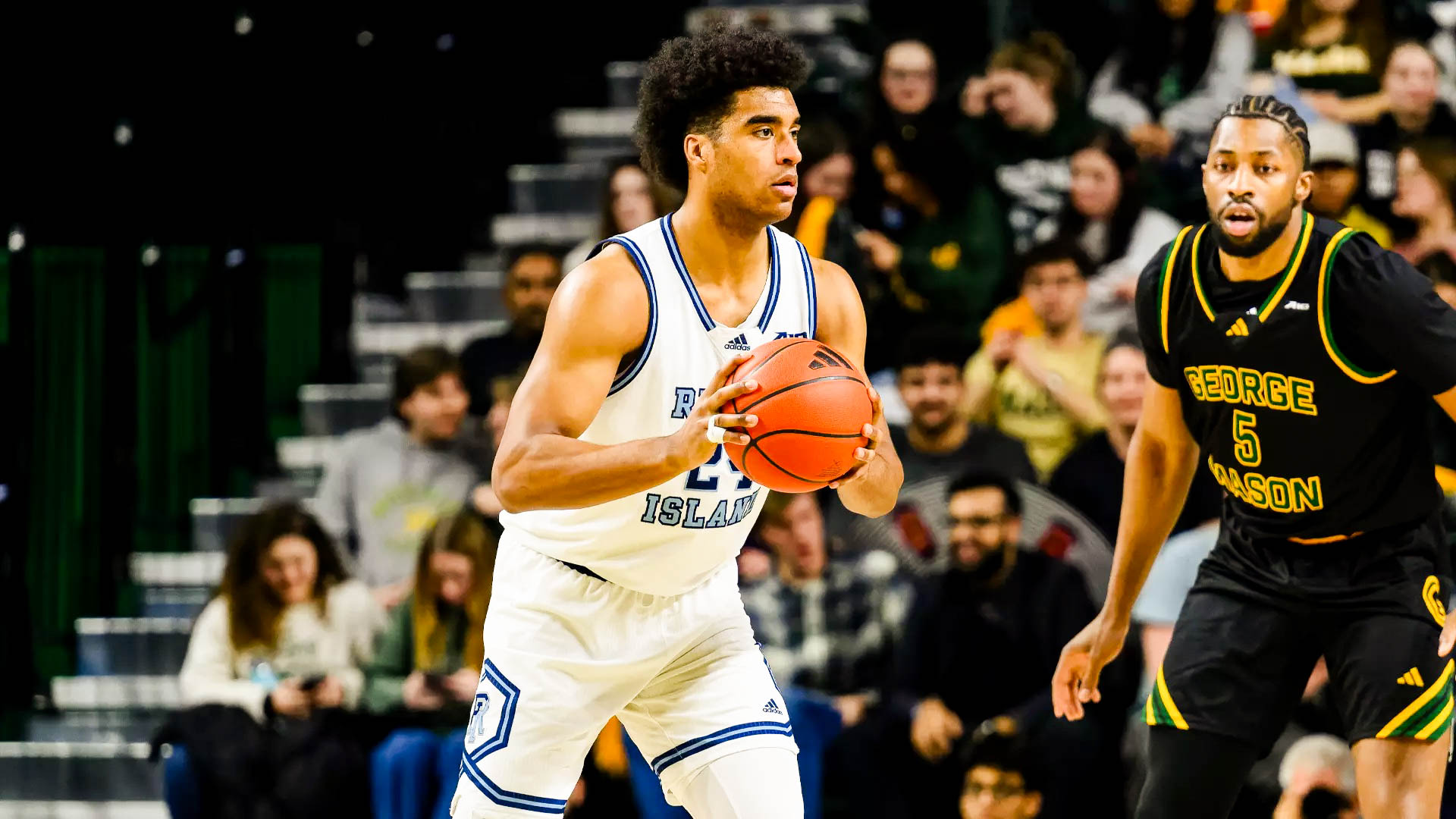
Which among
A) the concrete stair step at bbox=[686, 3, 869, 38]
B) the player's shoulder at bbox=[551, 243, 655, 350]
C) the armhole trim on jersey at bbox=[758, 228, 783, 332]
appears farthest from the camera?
the concrete stair step at bbox=[686, 3, 869, 38]

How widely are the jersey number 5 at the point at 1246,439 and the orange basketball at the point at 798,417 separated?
98cm

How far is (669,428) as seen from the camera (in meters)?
3.90

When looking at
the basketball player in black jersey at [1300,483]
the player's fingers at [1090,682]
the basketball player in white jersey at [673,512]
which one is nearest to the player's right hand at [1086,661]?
the player's fingers at [1090,682]

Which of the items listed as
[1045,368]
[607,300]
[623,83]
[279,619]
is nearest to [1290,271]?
[607,300]

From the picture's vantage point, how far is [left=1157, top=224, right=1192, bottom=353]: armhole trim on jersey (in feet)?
14.3

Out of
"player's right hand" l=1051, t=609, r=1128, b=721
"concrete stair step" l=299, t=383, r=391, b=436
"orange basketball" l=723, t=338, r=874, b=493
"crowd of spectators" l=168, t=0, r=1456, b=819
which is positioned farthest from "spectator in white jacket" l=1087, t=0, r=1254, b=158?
"orange basketball" l=723, t=338, r=874, b=493

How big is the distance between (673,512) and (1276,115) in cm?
149

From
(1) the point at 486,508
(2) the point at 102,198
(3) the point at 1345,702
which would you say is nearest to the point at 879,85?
(1) the point at 486,508

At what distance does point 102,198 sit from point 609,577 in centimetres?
506

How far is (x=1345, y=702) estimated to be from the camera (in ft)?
13.7

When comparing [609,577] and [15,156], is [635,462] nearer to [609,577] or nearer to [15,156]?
[609,577]

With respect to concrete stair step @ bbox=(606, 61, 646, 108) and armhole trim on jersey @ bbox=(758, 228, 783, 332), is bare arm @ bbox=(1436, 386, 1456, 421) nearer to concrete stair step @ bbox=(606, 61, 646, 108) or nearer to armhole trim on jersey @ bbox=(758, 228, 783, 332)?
armhole trim on jersey @ bbox=(758, 228, 783, 332)

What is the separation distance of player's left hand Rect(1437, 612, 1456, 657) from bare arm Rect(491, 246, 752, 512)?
1596 millimetres

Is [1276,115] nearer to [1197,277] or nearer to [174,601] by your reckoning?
[1197,277]
